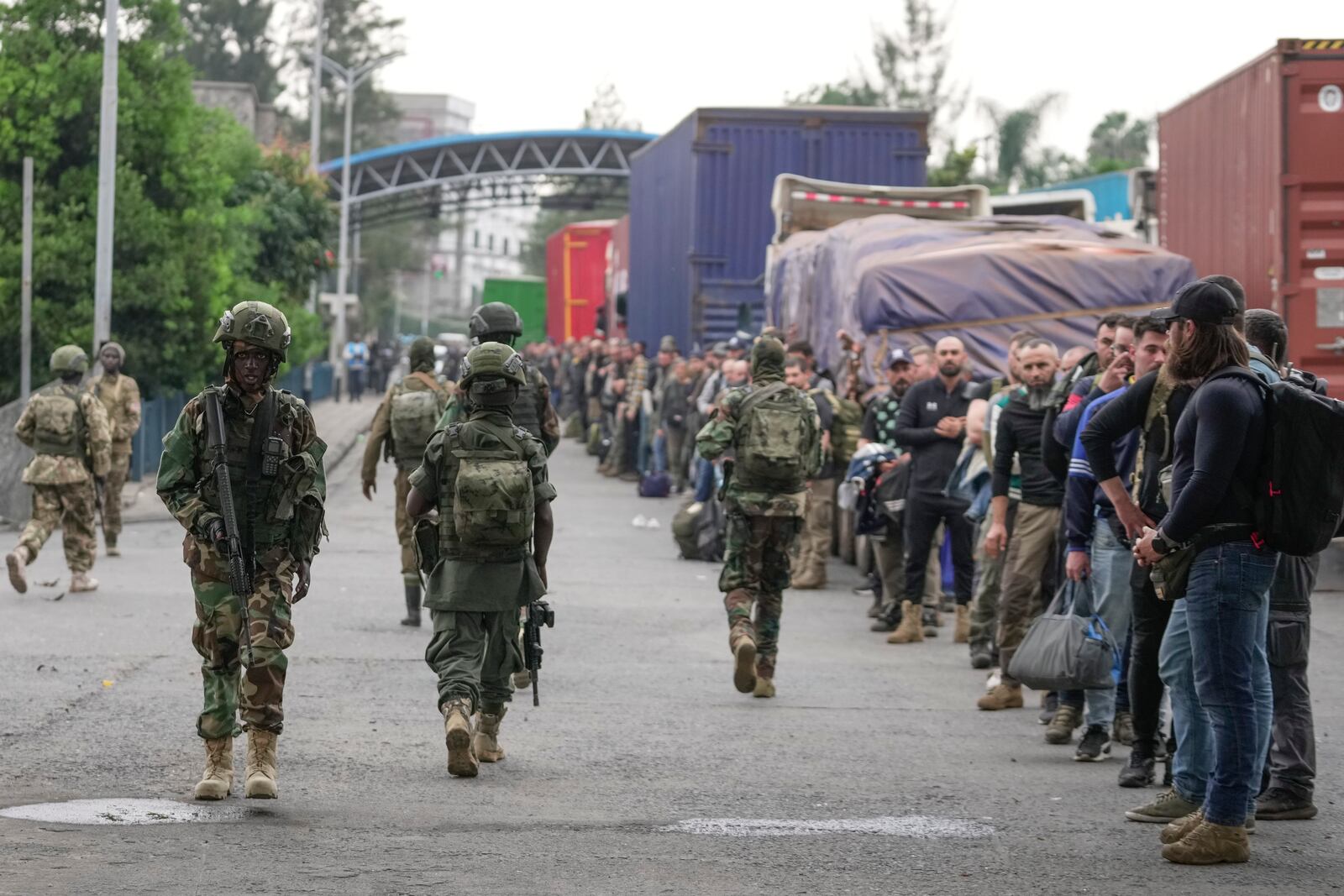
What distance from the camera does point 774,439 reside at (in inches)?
411

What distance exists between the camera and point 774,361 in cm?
1077

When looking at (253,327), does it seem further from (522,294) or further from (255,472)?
(522,294)

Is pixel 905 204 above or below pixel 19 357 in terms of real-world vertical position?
above

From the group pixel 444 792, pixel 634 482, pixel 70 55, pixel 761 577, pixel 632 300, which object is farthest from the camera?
pixel 632 300

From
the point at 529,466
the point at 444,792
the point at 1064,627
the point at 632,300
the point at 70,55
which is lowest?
the point at 444,792

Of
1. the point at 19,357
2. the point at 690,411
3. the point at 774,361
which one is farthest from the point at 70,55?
the point at 774,361

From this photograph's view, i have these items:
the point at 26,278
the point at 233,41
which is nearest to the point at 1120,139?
the point at 233,41

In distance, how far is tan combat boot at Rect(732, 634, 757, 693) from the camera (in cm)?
1011

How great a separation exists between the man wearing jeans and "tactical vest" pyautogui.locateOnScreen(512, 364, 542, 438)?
4536 millimetres

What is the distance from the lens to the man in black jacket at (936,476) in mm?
12656

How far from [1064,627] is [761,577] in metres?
2.44

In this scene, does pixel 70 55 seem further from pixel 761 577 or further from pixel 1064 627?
pixel 1064 627

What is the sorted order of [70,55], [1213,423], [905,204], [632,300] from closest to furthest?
1. [1213,423]
2. [905,204]
3. [70,55]
4. [632,300]

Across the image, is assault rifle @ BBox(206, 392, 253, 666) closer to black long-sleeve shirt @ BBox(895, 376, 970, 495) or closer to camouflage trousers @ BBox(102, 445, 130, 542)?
black long-sleeve shirt @ BBox(895, 376, 970, 495)
